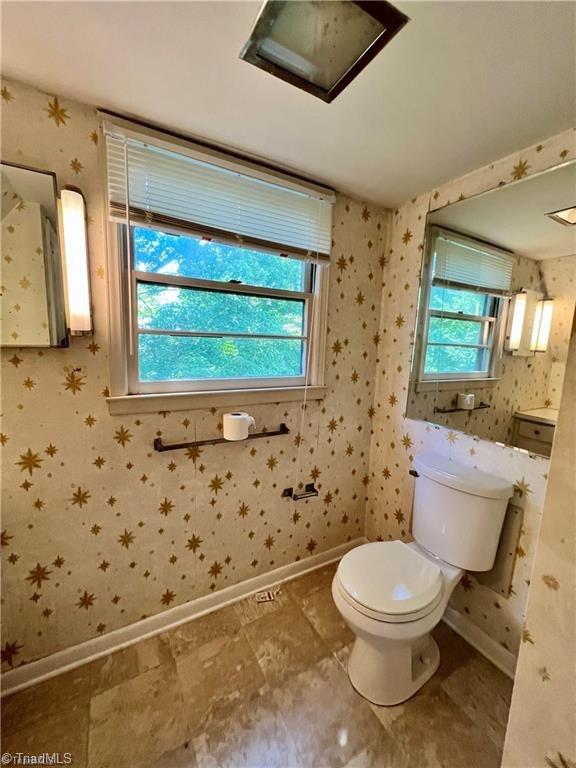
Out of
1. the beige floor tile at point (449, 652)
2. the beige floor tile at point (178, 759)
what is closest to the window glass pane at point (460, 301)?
the beige floor tile at point (449, 652)

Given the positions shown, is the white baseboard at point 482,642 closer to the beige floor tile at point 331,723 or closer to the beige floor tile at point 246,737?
the beige floor tile at point 331,723

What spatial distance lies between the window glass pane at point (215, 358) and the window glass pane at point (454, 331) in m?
0.74

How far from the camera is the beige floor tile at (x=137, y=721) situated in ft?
3.41

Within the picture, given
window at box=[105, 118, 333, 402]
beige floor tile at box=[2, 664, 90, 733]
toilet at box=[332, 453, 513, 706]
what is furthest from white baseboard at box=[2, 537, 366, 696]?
window at box=[105, 118, 333, 402]

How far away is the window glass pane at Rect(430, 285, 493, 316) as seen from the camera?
4.93 feet

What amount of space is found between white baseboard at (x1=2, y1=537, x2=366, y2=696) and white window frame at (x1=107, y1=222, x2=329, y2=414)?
1.01 meters

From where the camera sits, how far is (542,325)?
4.16 feet

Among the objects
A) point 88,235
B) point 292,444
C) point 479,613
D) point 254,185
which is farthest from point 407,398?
point 88,235

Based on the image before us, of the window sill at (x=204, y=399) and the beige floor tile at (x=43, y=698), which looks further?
the window sill at (x=204, y=399)

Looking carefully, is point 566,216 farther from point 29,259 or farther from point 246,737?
point 246,737

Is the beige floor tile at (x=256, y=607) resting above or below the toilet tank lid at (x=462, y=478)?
below

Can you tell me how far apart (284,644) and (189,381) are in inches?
51.6

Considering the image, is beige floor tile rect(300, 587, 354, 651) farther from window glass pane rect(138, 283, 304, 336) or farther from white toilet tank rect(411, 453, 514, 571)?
window glass pane rect(138, 283, 304, 336)

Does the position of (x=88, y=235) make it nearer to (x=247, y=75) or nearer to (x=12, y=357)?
(x=12, y=357)
